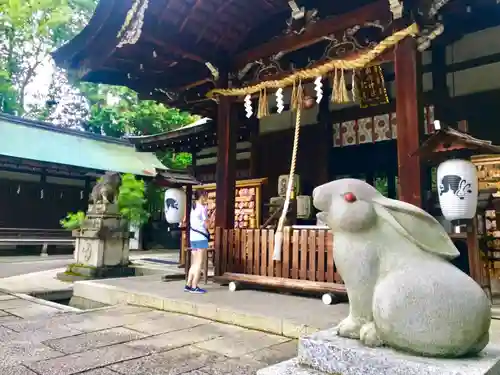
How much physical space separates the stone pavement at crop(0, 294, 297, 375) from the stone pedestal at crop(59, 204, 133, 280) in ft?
11.7

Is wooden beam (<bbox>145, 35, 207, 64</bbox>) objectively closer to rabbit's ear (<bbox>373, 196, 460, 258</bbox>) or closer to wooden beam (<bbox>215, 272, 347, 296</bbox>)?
wooden beam (<bbox>215, 272, 347, 296</bbox>)

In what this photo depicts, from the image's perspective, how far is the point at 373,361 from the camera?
7.14 feet

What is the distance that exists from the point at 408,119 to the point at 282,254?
259cm

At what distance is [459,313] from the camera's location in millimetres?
2125

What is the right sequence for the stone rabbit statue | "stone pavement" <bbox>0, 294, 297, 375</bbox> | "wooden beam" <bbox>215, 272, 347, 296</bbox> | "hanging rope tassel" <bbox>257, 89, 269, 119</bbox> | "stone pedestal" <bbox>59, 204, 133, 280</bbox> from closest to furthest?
the stone rabbit statue
"stone pavement" <bbox>0, 294, 297, 375</bbox>
"wooden beam" <bbox>215, 272, 347, 296</bbox>
"hanging rope tassel" <bbox>257, 89, 269, 119</bbox>
"stone pedestal" <bbox>59, 204, 133, 280</bbox>

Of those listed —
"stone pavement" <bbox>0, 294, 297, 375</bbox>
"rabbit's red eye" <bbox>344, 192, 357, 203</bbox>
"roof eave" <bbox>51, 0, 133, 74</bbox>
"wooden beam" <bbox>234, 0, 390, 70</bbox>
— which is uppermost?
"roof eave" <bbox>51, 0, 133, 74</bbox>

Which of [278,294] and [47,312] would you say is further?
[278,294]

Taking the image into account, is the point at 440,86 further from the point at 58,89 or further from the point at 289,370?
the point at 58,89

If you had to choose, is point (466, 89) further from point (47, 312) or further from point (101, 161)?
point (101, 161)

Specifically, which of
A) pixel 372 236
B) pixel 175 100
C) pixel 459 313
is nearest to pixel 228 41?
pixel 175 100

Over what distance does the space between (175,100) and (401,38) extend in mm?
5059

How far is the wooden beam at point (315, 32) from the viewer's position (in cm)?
548

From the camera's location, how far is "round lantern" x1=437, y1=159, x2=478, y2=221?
14.4 ft

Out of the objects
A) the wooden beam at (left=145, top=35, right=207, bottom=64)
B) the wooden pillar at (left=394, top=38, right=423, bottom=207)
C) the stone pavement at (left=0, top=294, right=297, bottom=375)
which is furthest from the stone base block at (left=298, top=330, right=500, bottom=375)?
the wooden beam at (left=145, top=35, right=207, bottom=64)
